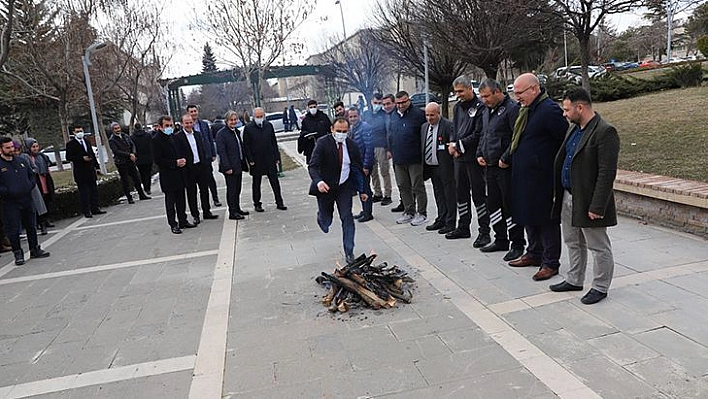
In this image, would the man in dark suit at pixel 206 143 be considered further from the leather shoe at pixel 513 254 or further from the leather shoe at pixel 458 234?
the leather shoe at pixel 513 254

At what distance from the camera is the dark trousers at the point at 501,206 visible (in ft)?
16.8

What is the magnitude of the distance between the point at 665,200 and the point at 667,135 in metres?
4.32

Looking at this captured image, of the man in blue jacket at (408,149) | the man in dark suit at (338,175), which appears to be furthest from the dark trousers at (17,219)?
the man in blue jacket at (408,149)

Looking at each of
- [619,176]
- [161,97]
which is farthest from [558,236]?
[161,97]

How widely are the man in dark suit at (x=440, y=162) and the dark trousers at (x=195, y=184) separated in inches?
154

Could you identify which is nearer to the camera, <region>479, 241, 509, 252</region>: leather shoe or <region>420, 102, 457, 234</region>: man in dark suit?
<region>479, 241, 509, 252</region>: leather shoe

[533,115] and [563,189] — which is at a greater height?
[533,115]

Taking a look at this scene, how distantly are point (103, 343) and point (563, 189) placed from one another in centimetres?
398

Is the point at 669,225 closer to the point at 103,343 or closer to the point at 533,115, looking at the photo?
the point at 533,115

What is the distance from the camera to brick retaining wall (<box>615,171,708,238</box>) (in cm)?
534

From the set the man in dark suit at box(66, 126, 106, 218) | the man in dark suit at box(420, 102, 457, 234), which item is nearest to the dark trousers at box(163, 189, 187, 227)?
the man in dark suit at box(66, 126, 106, 218)

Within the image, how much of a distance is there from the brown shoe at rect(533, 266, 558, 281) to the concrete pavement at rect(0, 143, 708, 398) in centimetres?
16

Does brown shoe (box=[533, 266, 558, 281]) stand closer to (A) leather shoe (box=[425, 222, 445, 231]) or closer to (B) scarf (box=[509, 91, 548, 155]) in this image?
(B) scarf (box=[509, 91, 548, 155])

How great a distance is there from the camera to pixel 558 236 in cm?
465
